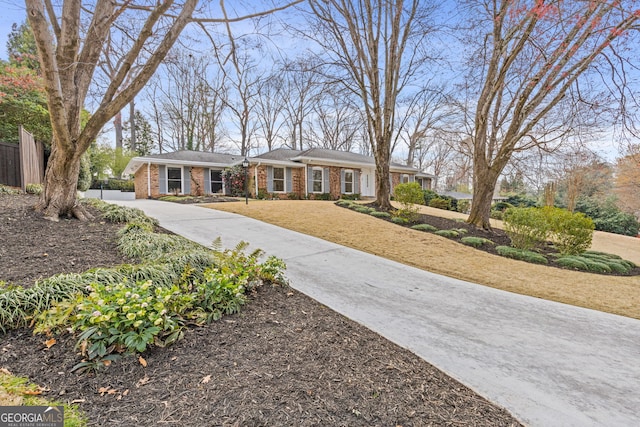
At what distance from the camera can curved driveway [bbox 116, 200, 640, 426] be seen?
1880mm

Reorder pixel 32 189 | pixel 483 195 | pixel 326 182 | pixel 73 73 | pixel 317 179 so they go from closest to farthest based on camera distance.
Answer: pixel 73 73 → pixel 32 189 → pixel 483 195 → pixel 317 179 → pixel 326 182

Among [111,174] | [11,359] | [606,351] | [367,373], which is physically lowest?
[606,351]

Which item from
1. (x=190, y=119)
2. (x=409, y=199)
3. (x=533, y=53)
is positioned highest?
(x=190, y=119)

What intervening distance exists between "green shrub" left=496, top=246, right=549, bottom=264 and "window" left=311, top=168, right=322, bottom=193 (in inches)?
462

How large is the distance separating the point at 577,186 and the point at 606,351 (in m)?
22.9

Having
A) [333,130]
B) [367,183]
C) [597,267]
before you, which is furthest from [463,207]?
[597,267]

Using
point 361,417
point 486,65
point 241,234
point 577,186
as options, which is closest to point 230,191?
point 241,234

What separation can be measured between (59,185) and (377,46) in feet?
30.4

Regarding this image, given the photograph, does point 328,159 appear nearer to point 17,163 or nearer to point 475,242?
point 475,242

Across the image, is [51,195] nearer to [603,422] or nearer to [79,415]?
[79,415]

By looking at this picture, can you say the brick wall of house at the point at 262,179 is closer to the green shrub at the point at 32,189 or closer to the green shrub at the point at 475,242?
the green shrub at the point at 32,189

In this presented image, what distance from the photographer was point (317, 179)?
57.6ft

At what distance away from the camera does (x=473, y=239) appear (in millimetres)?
7297

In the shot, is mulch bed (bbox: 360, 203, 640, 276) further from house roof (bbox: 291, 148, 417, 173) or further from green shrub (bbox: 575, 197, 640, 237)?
green shrub (bbox: 575, 197, 640, 237)
